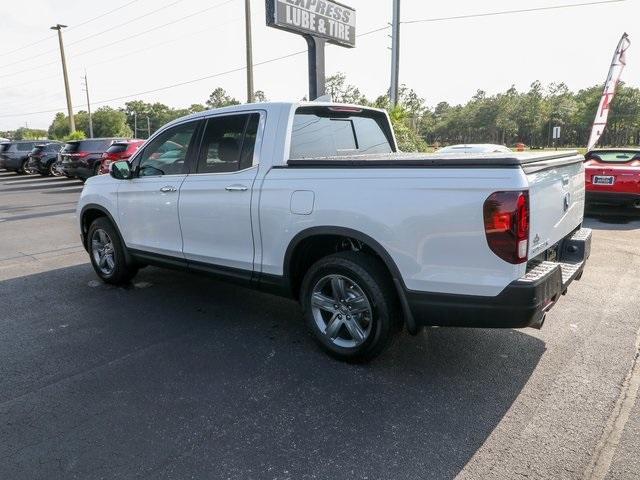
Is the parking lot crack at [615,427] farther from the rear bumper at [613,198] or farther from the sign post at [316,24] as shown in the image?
the sign post at [316,24]

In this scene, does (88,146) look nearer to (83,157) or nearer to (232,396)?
(83,157)

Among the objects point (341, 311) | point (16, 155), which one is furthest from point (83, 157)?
point (341, 311)

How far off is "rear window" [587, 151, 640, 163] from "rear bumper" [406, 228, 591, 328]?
8.10 m

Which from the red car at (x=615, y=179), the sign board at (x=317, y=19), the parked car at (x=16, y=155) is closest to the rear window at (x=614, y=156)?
the red car at (x=615, y=179)

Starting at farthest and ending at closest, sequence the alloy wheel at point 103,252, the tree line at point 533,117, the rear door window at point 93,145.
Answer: the tree line at point 533,117 < the rear door window at point 93,145 < the alloy wheel at point 103,252

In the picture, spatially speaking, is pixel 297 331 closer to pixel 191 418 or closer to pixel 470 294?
pixel 191 418

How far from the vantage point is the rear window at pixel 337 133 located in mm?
3977

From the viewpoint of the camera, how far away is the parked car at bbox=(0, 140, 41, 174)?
2511 centimetres

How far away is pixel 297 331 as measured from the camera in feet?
13.7

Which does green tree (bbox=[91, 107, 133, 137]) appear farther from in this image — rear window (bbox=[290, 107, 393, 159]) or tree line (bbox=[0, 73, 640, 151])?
rear window (bbox=[290, 107, 393, 159])

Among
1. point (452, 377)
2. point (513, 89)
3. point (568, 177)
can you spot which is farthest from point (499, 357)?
point (513, 89)

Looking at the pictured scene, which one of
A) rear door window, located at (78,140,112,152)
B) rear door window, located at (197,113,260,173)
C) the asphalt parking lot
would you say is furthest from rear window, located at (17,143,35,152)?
rear door window, located at (197,113,260,173)

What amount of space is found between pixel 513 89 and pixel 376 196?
82.7 metres

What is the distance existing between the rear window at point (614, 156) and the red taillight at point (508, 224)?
8669 millimetres
